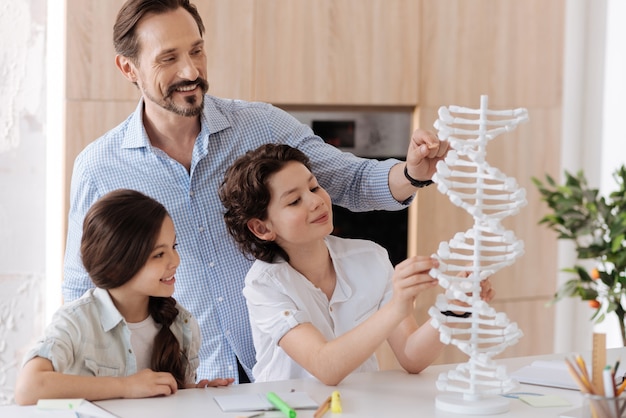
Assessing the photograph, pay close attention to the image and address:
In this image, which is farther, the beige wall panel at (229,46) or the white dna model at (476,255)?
the beige wall panel at (229,46)

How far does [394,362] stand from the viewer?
12.3ft

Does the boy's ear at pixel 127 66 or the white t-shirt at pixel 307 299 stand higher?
the boy's ear at pixel 127 66

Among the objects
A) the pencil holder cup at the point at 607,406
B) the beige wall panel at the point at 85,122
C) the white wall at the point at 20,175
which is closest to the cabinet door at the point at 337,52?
the beige wall panel at the point at 85,122

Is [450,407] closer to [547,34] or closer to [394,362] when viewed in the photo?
[394,362]

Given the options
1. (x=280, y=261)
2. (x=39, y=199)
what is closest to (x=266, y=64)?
(x=39, y=199)

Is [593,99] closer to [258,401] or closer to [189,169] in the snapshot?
[189,169]

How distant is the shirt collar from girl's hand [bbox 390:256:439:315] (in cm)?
61

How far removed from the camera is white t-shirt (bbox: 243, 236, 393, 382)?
78.7 inches

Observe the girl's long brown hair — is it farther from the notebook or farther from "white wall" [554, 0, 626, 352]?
"white wall" [554, 0, 626, 352]

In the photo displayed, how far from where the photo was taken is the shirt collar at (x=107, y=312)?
1894 millimetres

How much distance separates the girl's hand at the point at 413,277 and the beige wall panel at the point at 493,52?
2.23m

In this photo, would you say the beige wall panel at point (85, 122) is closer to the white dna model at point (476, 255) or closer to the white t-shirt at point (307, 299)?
the white t-shirt at point (307, 299)

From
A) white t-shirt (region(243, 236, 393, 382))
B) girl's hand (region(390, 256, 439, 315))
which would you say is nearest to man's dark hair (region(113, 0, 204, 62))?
white t-shirt (region(243, 236, 393, 382))

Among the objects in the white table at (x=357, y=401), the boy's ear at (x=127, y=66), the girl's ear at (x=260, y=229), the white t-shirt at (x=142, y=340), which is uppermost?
the boy's ear at (x=127, y=66)
